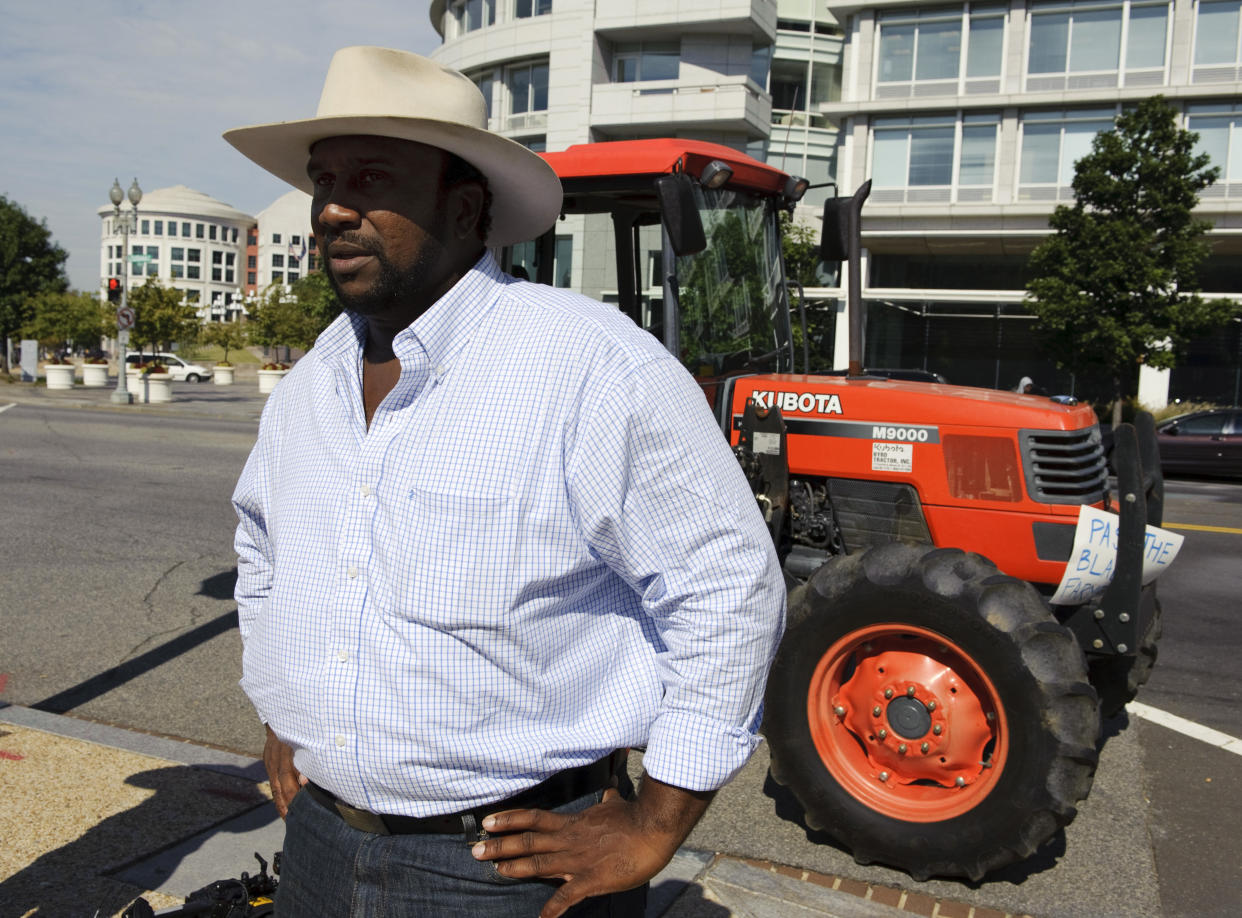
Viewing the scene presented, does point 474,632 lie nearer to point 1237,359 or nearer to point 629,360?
point 629,360

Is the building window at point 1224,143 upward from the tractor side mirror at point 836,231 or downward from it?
upward

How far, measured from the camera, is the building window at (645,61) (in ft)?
138

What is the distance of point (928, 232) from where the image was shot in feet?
117

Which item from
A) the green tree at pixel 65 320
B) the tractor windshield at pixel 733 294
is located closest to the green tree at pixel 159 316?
the green tree at pixel 65 320

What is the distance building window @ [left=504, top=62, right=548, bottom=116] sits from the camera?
4269 centimetres

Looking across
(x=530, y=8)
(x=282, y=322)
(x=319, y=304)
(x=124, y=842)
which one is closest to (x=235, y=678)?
(x=124, y=842)

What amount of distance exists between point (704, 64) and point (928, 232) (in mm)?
11233

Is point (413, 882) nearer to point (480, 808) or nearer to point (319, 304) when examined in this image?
point (480, 808)

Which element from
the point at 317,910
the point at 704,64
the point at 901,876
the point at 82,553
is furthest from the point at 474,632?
the point at 704,64

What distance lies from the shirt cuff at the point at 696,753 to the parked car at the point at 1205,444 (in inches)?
771

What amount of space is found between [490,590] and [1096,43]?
123 feet

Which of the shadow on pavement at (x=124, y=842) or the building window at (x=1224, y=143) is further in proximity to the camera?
the building window at (x=1224, y=143)

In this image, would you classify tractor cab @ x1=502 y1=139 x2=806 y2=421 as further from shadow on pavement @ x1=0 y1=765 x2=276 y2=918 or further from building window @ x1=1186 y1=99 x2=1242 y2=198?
building window @ x1=1186 y1=99 x2=1242 y2=198

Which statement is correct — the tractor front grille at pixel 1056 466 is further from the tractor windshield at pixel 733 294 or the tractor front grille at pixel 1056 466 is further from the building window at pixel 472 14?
the building window at pixel 472 14
